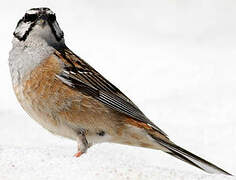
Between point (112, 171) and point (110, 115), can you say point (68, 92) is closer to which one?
point (110, 115)

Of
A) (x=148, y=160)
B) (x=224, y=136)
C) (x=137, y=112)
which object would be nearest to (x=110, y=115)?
(x=137, y=112)

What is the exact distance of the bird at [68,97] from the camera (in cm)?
585

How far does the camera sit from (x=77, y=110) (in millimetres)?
5922

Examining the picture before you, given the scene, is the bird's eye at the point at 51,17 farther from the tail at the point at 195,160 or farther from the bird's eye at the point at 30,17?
A: the tail at the point at 195,160

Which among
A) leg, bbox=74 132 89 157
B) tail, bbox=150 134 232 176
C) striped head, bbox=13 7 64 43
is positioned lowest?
tail, bbox=150 134 232 176

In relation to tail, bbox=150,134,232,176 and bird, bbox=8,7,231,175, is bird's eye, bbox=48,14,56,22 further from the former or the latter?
tail, bbox=150,134,232,176

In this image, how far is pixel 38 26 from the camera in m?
6.13

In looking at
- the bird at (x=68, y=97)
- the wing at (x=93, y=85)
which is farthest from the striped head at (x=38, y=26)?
→ the wing at (x=93, y=85)

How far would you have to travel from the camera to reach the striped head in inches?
240

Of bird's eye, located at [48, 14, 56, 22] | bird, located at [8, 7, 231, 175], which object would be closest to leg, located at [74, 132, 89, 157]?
bird, located at [8, 7, 231, 175]

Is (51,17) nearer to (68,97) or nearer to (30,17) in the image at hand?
(30,17)

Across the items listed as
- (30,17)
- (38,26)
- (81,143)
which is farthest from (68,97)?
(30,17)

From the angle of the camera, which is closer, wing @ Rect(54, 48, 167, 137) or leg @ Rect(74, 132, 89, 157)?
leg @ Rect(74, 132, 89, 157)

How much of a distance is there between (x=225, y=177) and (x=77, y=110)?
4.95 feet
